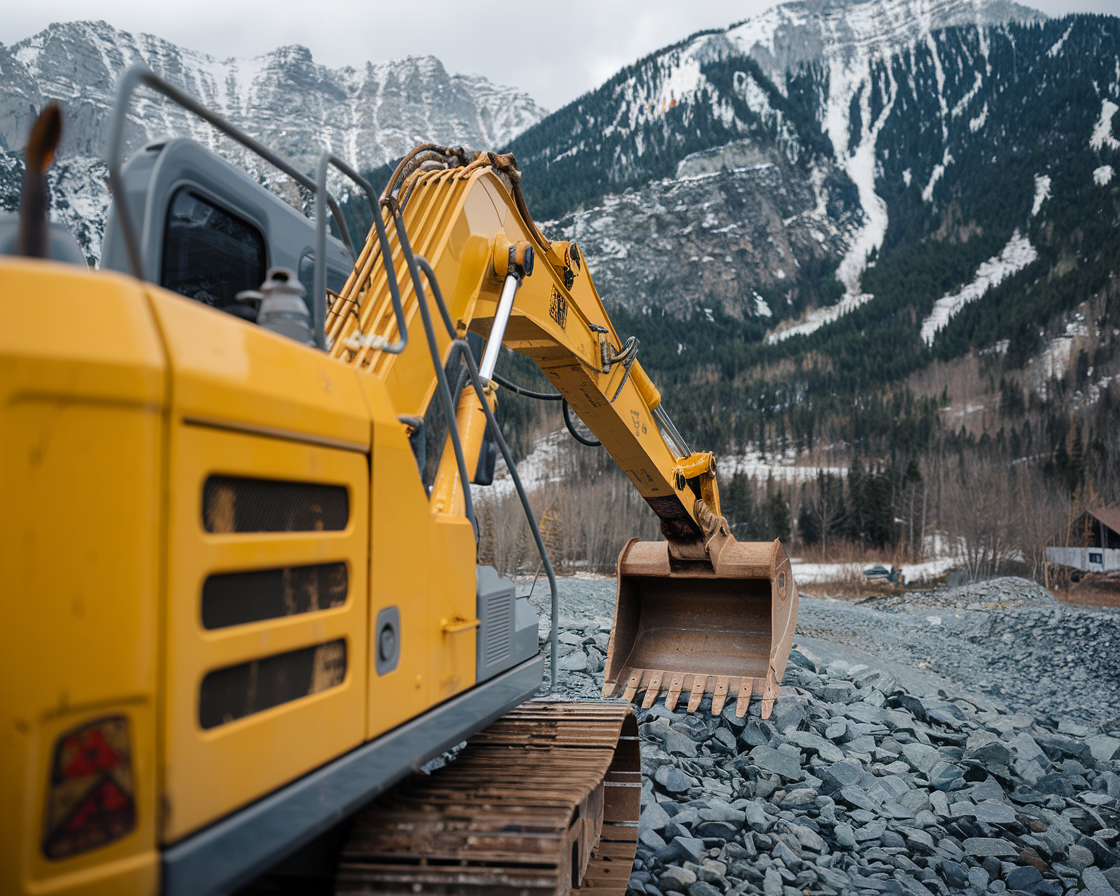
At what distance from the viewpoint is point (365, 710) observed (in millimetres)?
1940

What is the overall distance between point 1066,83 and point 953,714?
369ft

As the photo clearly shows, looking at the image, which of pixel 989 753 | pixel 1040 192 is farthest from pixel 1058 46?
pixel 989 753

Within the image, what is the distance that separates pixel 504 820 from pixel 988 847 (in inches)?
133

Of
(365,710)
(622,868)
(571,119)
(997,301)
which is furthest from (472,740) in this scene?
(571,119)

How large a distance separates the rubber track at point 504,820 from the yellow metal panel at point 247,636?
39cm

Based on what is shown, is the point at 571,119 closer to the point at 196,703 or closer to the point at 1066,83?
the point at 1066,83

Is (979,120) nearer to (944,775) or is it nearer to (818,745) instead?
(944,775)

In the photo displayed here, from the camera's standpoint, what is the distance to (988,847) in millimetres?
4266

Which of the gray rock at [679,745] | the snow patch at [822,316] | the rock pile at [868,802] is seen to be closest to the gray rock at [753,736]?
the rock pile at [868,802]

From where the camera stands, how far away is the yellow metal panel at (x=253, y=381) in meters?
1.40

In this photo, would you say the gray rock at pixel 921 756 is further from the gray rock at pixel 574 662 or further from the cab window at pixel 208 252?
the cab window at pixel 208 252

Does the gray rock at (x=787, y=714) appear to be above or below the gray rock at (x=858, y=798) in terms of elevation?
above

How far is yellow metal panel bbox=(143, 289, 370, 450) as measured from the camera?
1.40 m

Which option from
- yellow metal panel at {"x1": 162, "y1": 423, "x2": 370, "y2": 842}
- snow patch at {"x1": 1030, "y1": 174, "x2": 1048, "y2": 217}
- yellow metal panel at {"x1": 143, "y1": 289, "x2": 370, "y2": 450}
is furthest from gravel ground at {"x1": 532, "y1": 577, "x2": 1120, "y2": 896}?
snow patch at {"x1": 1030, "y1": 174, "x2": 1048, "y2": 217}
